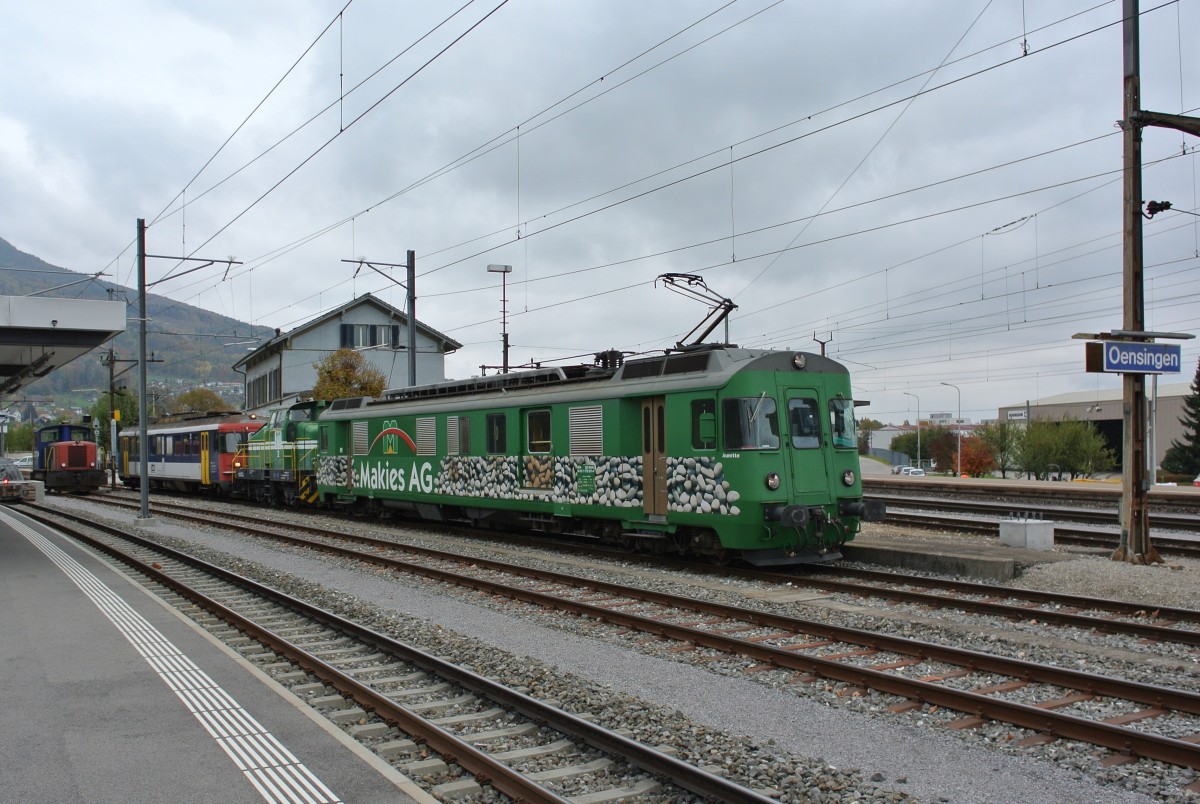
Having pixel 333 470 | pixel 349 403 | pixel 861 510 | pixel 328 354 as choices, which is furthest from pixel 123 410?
pixel 861 510

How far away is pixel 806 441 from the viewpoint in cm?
1352

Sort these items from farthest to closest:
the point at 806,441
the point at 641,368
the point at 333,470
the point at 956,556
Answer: the point at 333,470 < the point at 641,368 < the point at 806,441 < the point at 956,556

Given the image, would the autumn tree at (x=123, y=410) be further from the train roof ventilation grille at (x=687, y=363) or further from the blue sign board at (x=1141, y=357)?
the blue sign board at (x=1141, y=357)

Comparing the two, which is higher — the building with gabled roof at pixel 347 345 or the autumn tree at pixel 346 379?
the building with gabled roof at pixel 347 345

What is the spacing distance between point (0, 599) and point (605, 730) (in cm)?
930

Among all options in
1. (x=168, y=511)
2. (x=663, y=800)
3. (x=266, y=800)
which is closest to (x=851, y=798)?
(x=663, y=800)

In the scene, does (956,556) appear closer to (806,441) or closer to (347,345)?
(806,441)

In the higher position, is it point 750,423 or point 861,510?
point 750,423

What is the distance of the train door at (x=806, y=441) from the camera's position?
1325 cm

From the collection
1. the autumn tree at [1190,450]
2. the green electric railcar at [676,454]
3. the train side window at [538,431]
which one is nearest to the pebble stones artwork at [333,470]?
the green electric railcar at [676,454]

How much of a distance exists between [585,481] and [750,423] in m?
3.65

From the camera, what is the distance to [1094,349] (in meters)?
13.3

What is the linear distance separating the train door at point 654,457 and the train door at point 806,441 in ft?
6.28

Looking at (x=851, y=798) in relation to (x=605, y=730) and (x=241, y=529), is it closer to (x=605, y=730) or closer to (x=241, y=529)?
(x=605, y=730)
